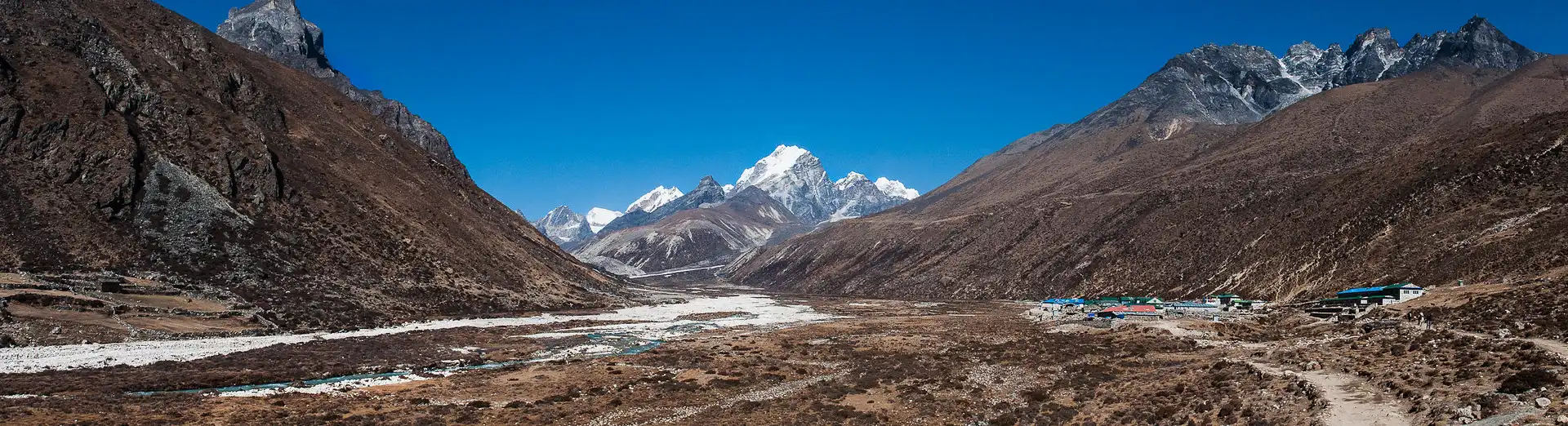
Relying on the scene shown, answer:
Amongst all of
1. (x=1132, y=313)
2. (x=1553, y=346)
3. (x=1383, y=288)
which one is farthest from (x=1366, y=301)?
(x=1553, y=346)

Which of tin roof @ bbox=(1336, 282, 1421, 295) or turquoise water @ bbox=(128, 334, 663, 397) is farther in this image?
tin roof @ bbox=(1336, 282, 1421, 295)

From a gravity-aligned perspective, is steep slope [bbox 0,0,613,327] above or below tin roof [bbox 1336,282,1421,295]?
above

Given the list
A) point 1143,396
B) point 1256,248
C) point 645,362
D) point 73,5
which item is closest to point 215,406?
point 645,362

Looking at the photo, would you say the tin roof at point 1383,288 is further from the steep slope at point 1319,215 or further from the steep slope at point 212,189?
the steep slope at point 212,189

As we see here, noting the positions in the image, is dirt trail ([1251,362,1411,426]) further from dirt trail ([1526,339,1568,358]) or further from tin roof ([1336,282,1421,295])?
tin roof ([1336,282,1421,295])

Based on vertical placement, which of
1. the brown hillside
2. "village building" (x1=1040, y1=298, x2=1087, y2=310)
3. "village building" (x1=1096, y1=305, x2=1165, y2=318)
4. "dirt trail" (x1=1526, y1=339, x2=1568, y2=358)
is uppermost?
the brown hillside

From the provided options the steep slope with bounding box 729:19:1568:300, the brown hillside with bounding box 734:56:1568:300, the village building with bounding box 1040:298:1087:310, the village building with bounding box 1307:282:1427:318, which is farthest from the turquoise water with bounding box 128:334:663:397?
the steep slope with bounding box 729:19:1568:300

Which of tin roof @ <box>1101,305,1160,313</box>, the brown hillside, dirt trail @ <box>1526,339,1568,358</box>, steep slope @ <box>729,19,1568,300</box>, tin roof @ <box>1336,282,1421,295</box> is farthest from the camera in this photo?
tin roof @ <box>1101,305,1160,313</box>
